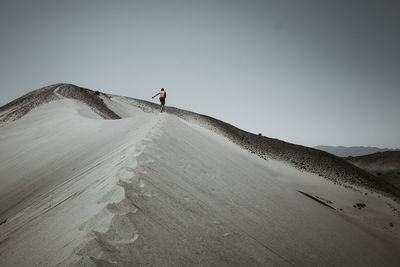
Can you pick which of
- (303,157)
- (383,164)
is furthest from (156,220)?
(383,164)

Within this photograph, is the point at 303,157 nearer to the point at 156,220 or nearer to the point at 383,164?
the point at 156,220

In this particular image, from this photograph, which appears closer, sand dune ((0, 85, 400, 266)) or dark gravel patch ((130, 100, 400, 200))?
sand dune ((0, 85, 400, 266))

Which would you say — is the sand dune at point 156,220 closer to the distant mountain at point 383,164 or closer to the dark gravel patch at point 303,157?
the dark gravel patch at point 303,157

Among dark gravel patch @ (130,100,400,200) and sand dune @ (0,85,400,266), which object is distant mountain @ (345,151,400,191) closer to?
dark gravel patch @ (130,100,400,200)

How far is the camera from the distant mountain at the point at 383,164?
35.2 meters

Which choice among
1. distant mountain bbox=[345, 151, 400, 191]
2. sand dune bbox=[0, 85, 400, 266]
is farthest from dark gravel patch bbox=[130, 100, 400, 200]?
distant mountain bbox=[345, 151, 400, 191]

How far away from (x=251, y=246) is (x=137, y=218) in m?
1.31

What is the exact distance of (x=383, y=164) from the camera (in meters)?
39.4

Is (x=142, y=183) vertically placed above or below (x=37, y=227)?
above

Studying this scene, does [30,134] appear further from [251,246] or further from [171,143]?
[251,246]

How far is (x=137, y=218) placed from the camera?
1.83 m

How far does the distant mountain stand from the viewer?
3519cm

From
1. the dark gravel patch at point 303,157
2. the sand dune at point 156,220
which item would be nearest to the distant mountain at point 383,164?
the dark gravel patch at point 303,157

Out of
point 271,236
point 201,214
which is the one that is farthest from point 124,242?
point 271,236
